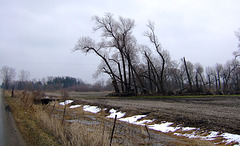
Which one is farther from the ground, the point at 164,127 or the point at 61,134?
the point at 61,134

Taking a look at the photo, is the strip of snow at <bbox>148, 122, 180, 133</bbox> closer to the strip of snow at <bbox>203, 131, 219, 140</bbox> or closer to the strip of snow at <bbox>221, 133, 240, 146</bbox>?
the strip of snow at <bbox>203, 131, 219, 140</bbox>

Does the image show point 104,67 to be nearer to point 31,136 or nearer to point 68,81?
point 31,136

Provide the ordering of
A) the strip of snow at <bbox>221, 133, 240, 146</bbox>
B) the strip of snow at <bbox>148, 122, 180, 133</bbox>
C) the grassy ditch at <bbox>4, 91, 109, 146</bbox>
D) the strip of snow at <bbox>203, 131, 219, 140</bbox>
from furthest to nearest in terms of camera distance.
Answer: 1. the strip of snow at <bbox>148, 122, 180, 133</bbox>
2. the strip of snow at <bbox>203, 131, 219, 140</bbox>
3. the strip of snow at <bbox>221, 133, 240, 146</bbox>
4. the grassy ditch at <bbox>4, 91, 109, 146</bbox>

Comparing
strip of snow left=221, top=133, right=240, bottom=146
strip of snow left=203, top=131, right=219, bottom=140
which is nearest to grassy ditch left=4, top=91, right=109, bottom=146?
strip of snow left=203, top=131, right=219, bottom=140

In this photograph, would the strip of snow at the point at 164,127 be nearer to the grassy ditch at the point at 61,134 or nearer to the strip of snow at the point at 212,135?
the strip of snow at the point at 212,135

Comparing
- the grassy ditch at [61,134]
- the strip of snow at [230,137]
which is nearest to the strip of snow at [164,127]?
the strip of snow at [230,137]

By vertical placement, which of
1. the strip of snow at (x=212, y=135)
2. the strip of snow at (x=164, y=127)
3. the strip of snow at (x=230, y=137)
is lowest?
the strip of snow at (x=164, y=127)

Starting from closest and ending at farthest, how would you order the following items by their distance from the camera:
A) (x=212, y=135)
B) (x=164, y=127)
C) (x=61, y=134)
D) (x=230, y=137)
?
(x=230, y=137) < (x=61, y=134) < (x=212, y=135) < (x=164, y=127)

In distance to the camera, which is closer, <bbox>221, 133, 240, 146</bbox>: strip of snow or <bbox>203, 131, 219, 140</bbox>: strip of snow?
<bbox>221, 133, 240, 146</bbox>: strip of snow

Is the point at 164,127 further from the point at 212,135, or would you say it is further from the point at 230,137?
the point at 230,137

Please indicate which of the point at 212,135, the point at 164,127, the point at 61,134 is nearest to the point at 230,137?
the point at 212,135

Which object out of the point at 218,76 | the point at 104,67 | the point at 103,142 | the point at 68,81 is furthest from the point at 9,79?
the point at 103,142

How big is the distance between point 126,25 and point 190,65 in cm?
6695

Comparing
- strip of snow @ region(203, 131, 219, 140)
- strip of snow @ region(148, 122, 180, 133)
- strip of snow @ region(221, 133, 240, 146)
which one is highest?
strip of snow @ region(221, 133, 240, 146)
